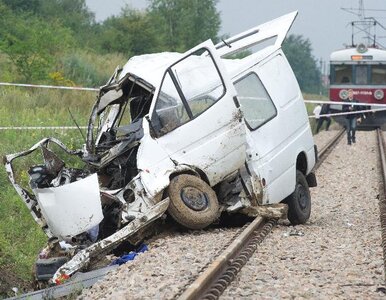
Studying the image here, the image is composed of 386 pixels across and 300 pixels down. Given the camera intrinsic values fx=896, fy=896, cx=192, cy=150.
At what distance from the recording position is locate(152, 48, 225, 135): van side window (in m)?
10.2

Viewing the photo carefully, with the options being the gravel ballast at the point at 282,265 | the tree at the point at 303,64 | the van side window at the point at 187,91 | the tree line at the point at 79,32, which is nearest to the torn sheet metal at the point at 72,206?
the gravel ballast at the point at 282,265

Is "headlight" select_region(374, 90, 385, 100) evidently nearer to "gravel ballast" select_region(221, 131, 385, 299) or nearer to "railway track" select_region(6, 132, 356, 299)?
"gravel ballast" select_region(221, 131, 385, 299)

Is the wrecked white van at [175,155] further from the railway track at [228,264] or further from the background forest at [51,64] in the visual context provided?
the background forest at [51,64]

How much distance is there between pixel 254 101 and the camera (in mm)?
11359

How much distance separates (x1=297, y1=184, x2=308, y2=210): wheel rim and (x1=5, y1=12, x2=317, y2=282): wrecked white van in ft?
0.14

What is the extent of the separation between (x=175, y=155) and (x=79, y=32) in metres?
52.6

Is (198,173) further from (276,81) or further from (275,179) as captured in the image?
(276,81)

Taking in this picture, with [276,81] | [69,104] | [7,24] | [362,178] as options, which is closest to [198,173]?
[276,81]

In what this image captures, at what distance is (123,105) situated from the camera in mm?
11133

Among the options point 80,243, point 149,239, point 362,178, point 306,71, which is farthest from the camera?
point 306,71

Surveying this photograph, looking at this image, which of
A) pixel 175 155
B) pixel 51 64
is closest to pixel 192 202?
pixel 175 155

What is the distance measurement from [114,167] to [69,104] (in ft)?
46.2

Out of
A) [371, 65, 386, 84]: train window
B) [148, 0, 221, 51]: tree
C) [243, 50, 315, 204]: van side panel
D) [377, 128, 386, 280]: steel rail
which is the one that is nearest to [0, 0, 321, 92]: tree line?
[148, 0, 221, 51]: tree

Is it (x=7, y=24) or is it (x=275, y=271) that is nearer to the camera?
(x=275, y=271)
